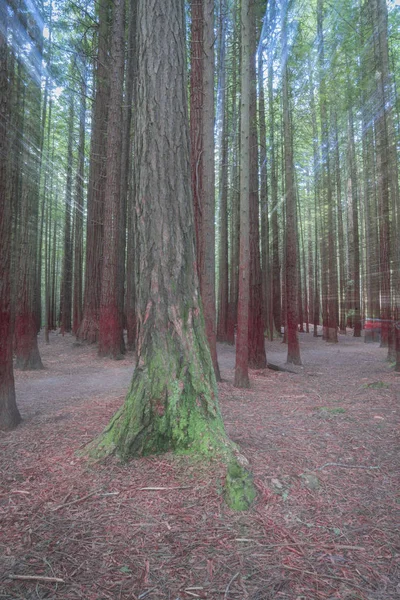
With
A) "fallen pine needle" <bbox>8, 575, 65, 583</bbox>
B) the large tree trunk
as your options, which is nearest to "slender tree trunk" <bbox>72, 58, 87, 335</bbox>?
the large tree trunk

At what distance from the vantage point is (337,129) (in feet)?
55.6

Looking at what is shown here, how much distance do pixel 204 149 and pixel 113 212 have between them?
15.1ft

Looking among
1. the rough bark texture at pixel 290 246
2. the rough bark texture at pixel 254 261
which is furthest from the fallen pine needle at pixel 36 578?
the rough bark texture at pixel 290 246

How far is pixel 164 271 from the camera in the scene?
3189 millimetres

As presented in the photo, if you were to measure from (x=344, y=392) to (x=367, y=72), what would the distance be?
8.99 m

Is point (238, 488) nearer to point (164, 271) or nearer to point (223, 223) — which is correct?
point (164, 271)

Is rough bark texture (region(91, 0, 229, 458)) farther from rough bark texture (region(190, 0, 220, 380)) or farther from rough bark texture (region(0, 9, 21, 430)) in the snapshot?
rough bark texture (region(190, 0, 220, 380))

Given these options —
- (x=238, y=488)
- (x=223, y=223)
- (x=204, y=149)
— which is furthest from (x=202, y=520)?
(x=223, y=223)

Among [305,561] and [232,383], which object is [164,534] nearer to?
[305,561]

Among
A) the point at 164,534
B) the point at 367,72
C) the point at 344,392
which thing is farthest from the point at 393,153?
the point at 164,534

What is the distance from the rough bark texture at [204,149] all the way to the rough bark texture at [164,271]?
10.6 feet

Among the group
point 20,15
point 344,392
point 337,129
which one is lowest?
point 344,392

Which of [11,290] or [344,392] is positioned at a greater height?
[11,290]

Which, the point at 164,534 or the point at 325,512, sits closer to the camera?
the point at 164,534
